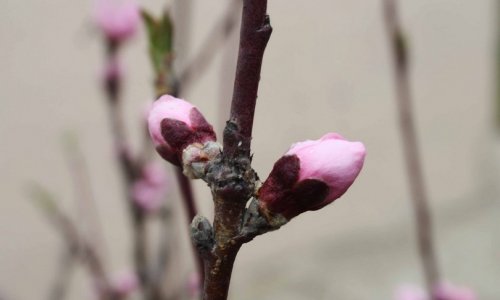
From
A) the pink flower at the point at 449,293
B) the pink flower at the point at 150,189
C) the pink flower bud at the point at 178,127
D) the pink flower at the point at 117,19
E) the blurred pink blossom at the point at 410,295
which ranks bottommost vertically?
the blurred pink blossom at the point at 410,295

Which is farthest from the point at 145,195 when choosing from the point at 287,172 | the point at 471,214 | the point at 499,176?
the point at 499,176

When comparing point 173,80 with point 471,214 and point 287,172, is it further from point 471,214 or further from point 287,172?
point 471,214

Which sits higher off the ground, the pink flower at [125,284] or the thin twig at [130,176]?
the thin twig at [130,176]

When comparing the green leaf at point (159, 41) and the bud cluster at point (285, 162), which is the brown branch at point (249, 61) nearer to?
the bud cluster at point (285, 162)

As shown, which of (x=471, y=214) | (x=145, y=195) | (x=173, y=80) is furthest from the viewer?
(x=471, y=214)

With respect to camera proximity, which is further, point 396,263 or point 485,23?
point 485,23

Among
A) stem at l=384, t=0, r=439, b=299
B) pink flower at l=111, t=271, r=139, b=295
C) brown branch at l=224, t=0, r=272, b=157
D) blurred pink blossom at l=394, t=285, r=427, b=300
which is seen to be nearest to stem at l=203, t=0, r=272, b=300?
brown branch at l=224, t=0, r=272, b=157

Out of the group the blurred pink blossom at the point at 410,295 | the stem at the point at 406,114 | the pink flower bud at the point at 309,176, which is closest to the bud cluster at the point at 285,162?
the pink flower bud at the point at 309,176
